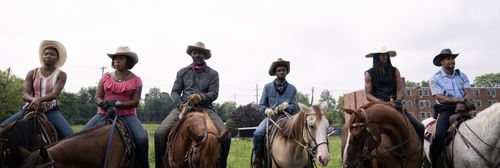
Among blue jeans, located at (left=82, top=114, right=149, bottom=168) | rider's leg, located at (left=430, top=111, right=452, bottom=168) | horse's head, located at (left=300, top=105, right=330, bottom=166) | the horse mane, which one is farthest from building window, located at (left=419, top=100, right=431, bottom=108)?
blue jeans, located at (left=82, top=114, right=149, bottom=168)

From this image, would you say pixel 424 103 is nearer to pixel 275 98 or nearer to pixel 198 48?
pixel 275 98

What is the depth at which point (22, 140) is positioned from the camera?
6.52 m

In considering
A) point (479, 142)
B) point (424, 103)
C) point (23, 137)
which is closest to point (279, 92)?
point (479, 142)

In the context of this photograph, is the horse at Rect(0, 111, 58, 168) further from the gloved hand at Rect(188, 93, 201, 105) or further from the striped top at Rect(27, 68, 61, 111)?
the gloved hand at Rect(188, 93, 201, 105)

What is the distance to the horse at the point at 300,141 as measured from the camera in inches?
297

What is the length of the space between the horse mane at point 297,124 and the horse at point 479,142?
2.63m

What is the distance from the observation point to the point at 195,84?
884cm

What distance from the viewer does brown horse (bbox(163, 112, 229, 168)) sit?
605 centimetres

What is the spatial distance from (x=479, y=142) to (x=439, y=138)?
1.07 meters

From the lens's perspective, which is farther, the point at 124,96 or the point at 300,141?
the point at 300,141

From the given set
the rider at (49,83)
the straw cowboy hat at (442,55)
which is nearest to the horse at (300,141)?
the straw cowboy hat at (442,55)

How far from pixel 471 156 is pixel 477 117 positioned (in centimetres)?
75

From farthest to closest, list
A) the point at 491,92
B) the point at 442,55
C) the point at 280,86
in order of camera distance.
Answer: the point at 491,92 → the point at 280,86 → the point at 442,55

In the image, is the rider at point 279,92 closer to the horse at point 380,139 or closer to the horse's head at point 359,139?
the horse at point 380,139
